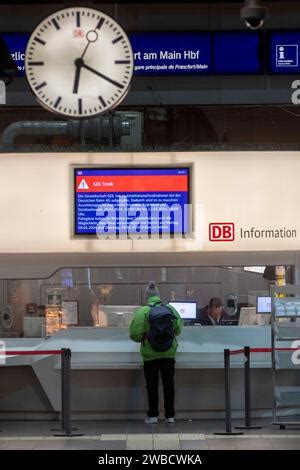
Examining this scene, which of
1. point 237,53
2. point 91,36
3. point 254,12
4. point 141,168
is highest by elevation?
point 237,53

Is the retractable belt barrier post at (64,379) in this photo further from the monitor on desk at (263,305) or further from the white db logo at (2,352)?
the monitor on desk at (263,305)

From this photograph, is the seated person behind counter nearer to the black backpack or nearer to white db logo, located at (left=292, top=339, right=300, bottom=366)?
the black backpack

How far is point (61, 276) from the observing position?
7445mm

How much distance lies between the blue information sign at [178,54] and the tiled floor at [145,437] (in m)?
2.90

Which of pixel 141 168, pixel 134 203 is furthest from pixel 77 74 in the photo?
pixel 134 203

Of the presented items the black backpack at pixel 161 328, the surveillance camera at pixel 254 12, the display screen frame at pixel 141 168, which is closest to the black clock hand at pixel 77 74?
the surveillance camera at pixel 254 12

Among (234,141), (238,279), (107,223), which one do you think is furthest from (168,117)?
(238,279)

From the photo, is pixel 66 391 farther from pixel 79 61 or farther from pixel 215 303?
pixel 79 61

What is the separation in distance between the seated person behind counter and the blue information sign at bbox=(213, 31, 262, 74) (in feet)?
7.15

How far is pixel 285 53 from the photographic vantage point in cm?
718

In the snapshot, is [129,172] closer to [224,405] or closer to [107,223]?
[107,223]

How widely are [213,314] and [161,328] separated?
0.54 m

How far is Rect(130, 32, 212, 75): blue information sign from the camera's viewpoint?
23.0 feet
